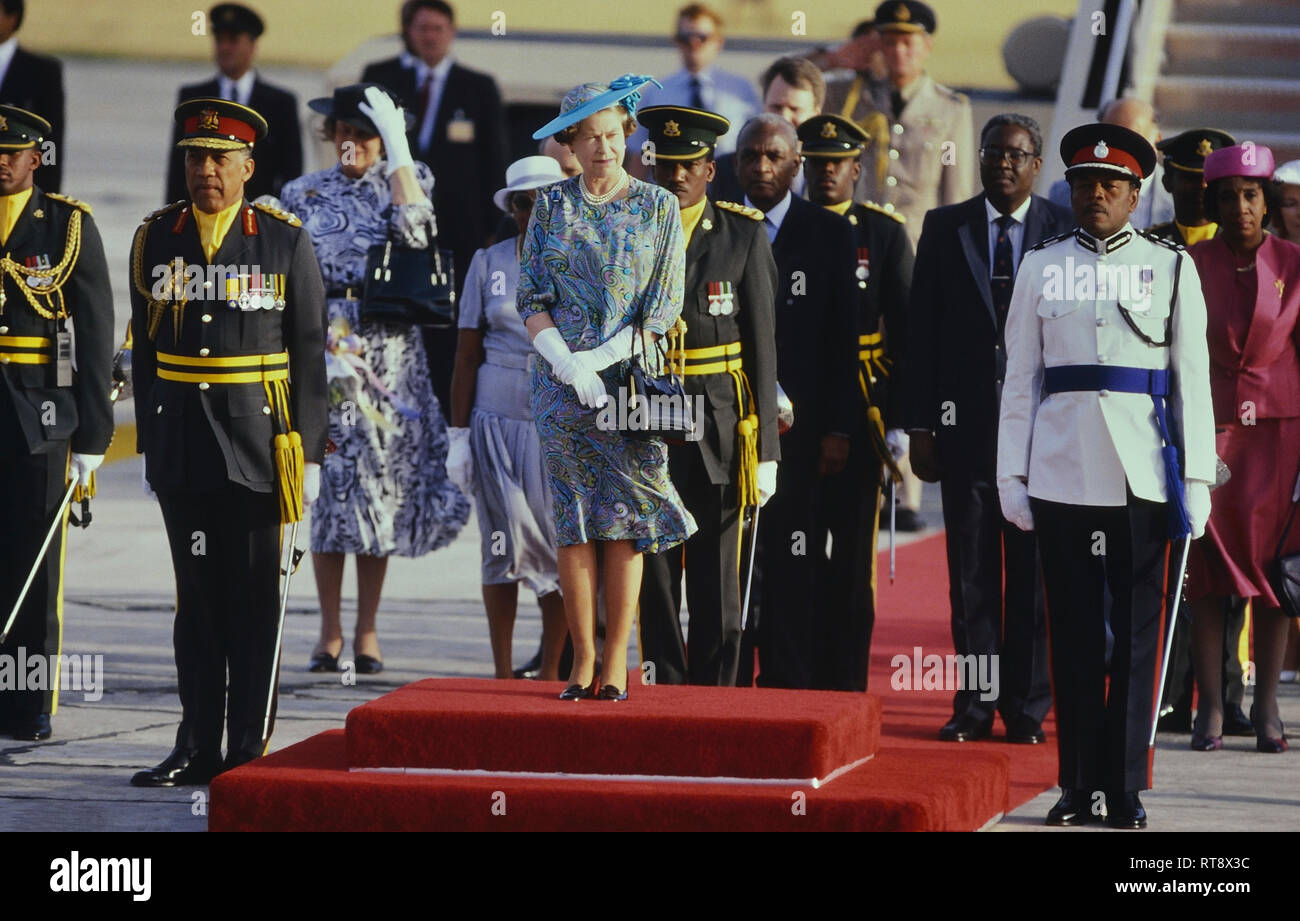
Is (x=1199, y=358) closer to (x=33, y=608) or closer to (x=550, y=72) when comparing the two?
(x=33, y=608)

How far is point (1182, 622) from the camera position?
852cm

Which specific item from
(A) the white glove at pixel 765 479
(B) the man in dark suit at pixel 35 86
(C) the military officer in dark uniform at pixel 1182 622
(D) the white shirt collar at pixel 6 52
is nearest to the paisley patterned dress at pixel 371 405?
(A) the white glove at pixel 765 479

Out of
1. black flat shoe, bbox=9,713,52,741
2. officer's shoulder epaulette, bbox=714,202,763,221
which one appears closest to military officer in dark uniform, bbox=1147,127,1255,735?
officer's shoulder epaulette, bbox=714,202,763,221

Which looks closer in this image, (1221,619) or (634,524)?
(634,524)

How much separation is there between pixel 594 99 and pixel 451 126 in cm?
651

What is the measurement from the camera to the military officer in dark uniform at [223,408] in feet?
24.0

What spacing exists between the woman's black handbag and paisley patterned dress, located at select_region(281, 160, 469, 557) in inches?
2.5

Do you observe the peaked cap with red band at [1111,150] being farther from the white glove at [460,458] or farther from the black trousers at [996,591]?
the white glove at [460,458]

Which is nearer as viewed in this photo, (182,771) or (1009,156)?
(182,771)

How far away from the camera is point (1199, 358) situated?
22.5 feet

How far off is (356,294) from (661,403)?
2817 mm

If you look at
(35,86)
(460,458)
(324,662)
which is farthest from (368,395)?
(35,86)

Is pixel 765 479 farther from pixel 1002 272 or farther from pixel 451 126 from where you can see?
pixel 451 126
